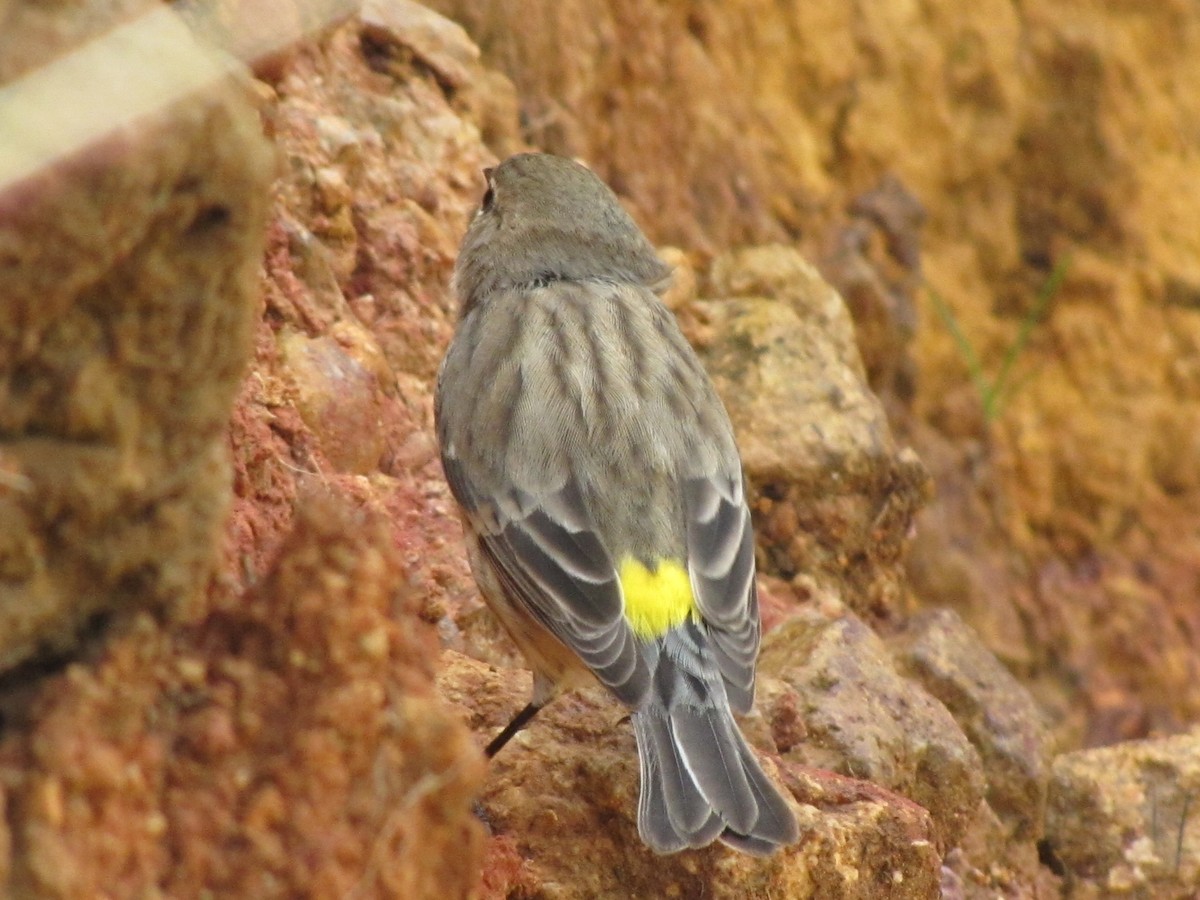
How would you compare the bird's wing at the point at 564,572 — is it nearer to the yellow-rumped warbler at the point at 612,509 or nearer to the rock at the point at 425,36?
the yellow-rumped warbler at the point at 612,509

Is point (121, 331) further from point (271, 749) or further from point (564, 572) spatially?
point (564, 572)

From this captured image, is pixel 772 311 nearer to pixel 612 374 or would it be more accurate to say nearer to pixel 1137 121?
pixel 612 374

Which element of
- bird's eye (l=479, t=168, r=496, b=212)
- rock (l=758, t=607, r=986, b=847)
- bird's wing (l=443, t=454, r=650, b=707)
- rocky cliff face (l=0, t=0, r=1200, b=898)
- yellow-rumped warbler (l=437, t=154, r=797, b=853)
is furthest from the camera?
bird's eye (l=479, t=168, r=496, b=212)

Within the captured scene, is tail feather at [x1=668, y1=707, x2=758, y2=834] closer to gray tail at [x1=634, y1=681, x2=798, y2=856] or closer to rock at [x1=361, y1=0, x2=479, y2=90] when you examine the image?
gray tail at [x1=634, y1=681, x2=798, y2=856]

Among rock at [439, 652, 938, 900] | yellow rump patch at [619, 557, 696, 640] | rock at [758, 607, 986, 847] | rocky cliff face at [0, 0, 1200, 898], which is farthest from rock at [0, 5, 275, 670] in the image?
rock at [758, 607, 986, 847]

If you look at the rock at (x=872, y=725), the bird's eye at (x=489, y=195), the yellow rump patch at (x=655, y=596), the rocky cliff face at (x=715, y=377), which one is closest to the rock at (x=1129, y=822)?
the rocky cliff face at (x=715, y=377)

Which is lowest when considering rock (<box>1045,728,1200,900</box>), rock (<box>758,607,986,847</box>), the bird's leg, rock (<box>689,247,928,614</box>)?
rock (<box>1045,728,1200,900</box>)
